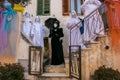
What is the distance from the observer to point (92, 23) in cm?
1162

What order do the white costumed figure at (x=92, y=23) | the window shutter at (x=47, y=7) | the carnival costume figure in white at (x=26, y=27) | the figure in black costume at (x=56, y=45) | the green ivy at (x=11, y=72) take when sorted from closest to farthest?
the green ivy at (x=11, y=72)
the white costumed figure at (x=92, y=23)
the carnival costume figure in white at (x=26, y=27)
the figure in black costume at (x=56, y=45)
the window shutter at (x=47, y=7)

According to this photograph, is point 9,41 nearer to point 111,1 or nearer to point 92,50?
point 92,50

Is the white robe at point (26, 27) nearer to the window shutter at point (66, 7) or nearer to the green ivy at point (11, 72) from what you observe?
the green ivy at point (11, 72)

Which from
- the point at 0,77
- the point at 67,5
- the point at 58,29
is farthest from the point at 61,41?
the point at 0,77

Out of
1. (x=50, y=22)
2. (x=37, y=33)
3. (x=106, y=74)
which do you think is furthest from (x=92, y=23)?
(x=50, y=22)

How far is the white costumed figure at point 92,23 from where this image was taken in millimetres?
11312

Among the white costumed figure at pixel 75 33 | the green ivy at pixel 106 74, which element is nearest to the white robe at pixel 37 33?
the white costumed figure at pixel 75 33

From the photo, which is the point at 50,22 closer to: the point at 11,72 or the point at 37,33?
the point at 37,33

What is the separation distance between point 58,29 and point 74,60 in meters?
2.81

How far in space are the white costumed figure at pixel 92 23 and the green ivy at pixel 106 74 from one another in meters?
1.29

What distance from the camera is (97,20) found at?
451 inches

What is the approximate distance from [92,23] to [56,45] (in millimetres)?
2423

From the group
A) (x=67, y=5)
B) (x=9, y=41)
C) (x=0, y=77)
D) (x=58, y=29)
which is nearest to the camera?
(x=0, y=77)

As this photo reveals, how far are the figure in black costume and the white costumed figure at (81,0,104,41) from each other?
1.86 m
